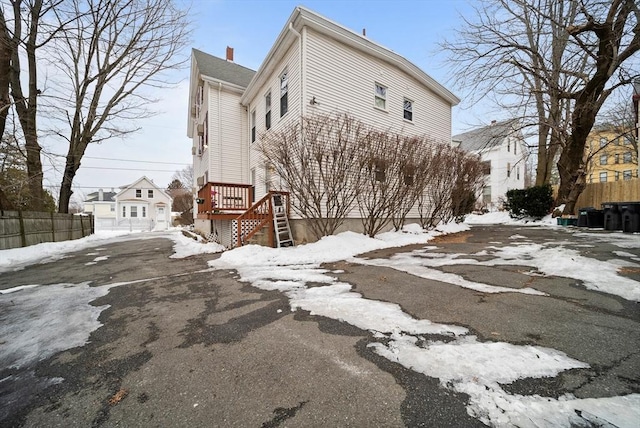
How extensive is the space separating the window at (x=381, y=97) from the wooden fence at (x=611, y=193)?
11.5 m

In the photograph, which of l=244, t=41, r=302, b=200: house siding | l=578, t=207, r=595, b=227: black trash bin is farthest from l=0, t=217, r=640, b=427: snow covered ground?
l=244, t=41, r=302, b=200: house siding

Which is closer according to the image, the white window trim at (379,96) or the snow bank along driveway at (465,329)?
the snow bank along driveway at (465,329)

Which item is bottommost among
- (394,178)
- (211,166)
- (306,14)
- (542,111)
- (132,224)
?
(132,224)

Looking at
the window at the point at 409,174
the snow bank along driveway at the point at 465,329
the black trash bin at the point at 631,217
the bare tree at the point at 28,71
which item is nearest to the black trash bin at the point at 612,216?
the black trash bin at the point at 631,217

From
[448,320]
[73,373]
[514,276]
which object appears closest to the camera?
[73,373]

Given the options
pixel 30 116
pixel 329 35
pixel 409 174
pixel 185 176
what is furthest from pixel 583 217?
pixel 185 176

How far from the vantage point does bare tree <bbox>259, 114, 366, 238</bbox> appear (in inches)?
275

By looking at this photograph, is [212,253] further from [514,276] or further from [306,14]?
[306,14]

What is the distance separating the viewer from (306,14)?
7.82 m

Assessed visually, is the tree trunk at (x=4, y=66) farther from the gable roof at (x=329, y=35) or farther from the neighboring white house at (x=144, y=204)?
the neighboring white house at (x=144, y=204)

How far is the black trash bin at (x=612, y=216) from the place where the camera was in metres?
8.57

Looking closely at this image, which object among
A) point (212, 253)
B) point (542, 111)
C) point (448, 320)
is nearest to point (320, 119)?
point (212, 253)

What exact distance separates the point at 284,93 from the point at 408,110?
5.66 meters

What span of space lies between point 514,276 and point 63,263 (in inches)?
396
